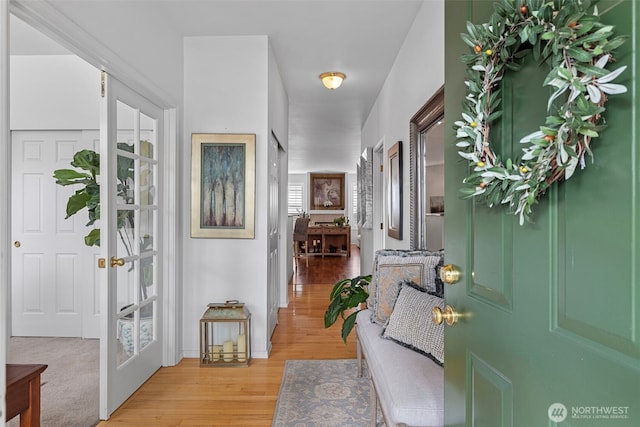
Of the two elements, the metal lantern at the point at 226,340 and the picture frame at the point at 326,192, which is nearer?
the metal lantern at the point at 226,340

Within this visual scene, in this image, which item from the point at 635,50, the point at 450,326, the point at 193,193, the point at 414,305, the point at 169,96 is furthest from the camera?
the point at 193,193

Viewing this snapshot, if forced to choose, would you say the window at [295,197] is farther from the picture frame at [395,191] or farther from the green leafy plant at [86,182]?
the green leafy plant at [86,182]

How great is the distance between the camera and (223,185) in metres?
2.90

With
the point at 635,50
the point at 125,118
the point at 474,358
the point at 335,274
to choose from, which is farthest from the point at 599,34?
the point at 335,274

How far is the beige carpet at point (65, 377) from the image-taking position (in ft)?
6.66

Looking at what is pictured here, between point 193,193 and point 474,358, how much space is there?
2523 millimetres

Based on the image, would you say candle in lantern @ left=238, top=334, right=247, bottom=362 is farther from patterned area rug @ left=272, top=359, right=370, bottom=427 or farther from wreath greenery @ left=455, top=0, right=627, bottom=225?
wreath greenery @ left=455, top=0, right=627, bottom=225

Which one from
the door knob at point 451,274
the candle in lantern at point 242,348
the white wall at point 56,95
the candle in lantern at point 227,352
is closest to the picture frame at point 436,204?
the door knob at point 451,274

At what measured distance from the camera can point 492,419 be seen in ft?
2.66

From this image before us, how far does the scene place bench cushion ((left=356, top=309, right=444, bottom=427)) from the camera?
50.1 inches

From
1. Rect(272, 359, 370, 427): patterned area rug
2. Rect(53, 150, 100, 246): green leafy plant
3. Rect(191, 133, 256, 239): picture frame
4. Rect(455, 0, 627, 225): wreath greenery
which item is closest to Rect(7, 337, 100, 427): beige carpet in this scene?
Rect(53, 150, 100, 246): green leafy plant

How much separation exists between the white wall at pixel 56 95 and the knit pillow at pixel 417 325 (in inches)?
126

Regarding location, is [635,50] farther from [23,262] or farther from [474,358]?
[23,262]

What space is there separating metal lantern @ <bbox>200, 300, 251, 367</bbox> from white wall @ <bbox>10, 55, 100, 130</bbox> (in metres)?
2.15
